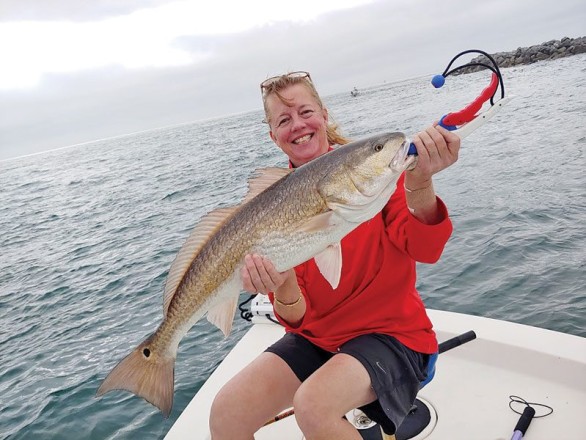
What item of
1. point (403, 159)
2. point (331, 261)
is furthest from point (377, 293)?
point (403, 159)

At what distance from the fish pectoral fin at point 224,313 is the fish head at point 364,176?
0.96m

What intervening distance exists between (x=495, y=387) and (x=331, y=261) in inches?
80.0

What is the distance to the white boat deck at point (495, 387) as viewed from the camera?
11.2 ft

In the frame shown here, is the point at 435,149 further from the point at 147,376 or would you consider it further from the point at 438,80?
the point at 147,376

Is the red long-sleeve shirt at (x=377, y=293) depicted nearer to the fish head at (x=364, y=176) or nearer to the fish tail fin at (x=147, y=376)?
the fish head at (x=364, y=176)

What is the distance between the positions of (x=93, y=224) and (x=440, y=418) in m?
17.9

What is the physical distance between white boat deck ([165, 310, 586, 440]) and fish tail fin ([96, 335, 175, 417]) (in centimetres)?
102

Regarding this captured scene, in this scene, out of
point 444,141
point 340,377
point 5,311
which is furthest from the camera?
point 5,311

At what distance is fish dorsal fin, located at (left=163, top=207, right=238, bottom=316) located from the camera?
10.00ft

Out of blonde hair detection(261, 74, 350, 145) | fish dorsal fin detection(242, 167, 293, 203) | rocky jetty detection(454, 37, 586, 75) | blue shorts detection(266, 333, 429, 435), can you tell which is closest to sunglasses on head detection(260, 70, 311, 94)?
blonde hair detection(261, 74, 350, 145)

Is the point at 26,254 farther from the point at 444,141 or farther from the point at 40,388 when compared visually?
the point at 444,141

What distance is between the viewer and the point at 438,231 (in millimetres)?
2734

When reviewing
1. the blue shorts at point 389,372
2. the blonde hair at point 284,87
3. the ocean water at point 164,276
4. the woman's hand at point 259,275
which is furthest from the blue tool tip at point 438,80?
the ocean water at point 164,276

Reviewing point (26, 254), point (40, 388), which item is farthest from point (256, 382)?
point (26, 254)
